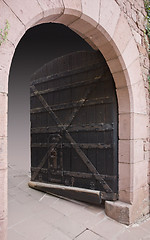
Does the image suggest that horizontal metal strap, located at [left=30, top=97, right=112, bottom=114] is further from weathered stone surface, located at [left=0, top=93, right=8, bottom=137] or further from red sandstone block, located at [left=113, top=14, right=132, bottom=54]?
weathered stone surface, located at [left=0, top=93, right=8, bottom=137]

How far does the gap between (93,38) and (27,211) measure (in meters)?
2.44

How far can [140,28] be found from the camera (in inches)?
110

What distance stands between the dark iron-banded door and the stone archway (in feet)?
0.46

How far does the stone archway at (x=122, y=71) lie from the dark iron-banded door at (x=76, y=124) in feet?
0.46

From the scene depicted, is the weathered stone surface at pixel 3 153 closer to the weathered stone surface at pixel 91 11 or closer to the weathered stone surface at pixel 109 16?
the weathered stone surface at pixel 91 11

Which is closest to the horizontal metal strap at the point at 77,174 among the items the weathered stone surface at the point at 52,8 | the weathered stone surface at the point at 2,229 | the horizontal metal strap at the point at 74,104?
the horizontal metal strap at the point at 74,104

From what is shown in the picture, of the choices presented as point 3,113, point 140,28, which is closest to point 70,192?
point 3,113

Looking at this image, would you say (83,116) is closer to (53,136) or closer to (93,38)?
(53,136)

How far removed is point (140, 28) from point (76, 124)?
1717 mm

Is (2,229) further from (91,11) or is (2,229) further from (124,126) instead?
(91,11)

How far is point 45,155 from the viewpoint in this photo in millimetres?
3484

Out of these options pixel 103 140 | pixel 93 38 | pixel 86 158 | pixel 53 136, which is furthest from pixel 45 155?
pixel 93 38

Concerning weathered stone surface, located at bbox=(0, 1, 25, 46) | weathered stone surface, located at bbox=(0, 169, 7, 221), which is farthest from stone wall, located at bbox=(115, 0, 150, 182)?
weathered stone surface, located at bbox=(0, 169, 7, 221)

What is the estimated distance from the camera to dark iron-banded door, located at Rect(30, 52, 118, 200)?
2.71 meters
